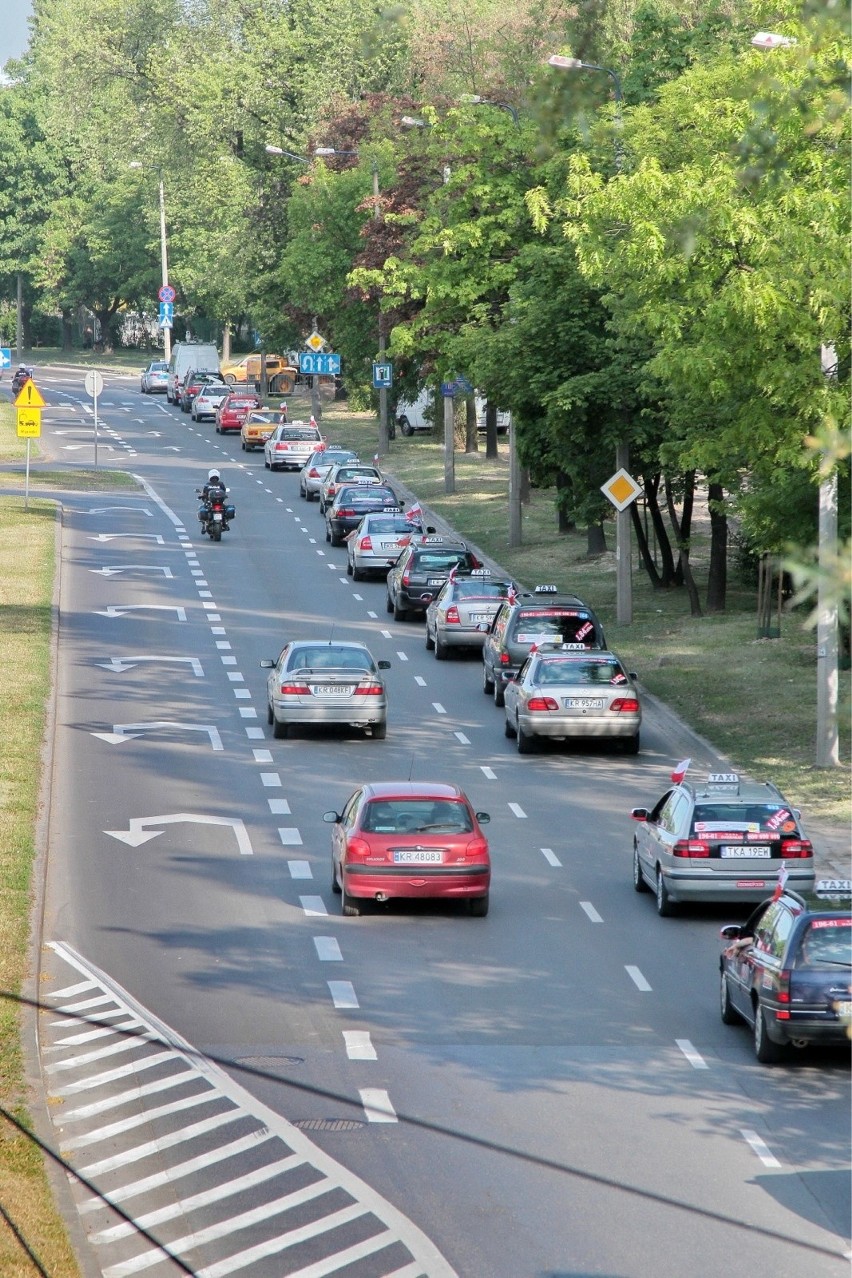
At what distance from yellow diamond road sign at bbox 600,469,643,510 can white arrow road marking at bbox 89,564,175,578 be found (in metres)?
13.2

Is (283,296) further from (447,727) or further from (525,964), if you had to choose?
(525,964)

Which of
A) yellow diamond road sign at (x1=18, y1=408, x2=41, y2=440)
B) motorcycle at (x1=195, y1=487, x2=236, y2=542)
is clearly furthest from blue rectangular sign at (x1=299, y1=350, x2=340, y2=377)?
yellow diamond road sign at (x1=18, y1=408, x2=41, y2=440)

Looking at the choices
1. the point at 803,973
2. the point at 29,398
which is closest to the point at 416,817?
the point at 803,973

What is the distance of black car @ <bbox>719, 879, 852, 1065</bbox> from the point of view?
1467 cm

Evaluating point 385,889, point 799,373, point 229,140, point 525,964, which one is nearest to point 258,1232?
point 525,964

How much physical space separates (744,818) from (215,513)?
3345cm

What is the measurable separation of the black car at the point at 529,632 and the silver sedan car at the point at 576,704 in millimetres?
3279

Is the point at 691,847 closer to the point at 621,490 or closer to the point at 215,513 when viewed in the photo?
the point at 621,490

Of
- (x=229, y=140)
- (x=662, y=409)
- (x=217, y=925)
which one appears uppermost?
(x=229, y=140)

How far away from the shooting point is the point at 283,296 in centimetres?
8462

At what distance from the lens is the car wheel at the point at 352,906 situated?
2006 cm

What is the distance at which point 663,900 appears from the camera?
65.3ft

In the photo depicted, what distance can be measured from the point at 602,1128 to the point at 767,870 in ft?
20.1

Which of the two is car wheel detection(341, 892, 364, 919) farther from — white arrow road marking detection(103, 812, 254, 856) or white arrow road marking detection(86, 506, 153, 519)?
white arrow road marking detection(86, 506, 153, 519)
